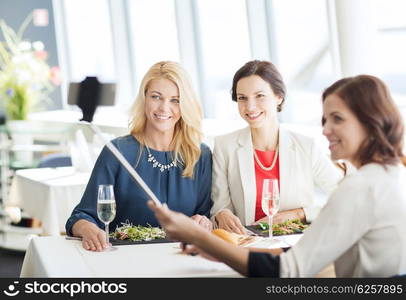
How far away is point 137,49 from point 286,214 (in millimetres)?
6170

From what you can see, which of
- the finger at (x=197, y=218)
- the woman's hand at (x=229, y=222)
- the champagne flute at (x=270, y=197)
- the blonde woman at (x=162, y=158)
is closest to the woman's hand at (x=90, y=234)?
the blonde woman at (x=162, y=158)

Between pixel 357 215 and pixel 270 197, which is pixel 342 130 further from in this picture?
pixel 270 197

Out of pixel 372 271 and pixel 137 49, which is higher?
pixel 137 49

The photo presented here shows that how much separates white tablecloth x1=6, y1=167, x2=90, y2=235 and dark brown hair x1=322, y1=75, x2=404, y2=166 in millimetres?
3782

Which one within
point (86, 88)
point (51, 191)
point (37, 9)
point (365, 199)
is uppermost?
point (37, 9)

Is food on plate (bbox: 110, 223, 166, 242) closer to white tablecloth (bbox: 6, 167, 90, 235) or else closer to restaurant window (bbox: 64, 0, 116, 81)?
white tablecloth (bbox: 6, 167, 90, 235)

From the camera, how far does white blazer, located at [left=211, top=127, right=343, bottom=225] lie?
323cm

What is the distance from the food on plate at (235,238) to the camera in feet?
8.63

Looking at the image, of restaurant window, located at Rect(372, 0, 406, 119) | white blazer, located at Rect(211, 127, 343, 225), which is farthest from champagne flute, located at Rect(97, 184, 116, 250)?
restaurant window, located at Rect(372, 0, 406, 119)

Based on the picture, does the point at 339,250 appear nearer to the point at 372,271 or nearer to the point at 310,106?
the point at 372,271

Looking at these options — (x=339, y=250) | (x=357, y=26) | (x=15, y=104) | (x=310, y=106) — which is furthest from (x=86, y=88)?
(x=15, y=104)

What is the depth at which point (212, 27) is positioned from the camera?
7.21 meters

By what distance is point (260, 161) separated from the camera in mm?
3289

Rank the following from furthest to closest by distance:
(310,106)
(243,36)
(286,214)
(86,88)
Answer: (243,36) → (310,106) → (286,214) → (86,88)
